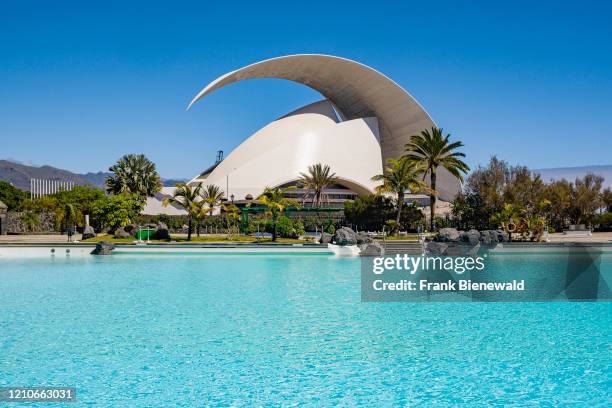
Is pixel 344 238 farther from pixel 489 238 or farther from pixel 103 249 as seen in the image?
pixel 103 249

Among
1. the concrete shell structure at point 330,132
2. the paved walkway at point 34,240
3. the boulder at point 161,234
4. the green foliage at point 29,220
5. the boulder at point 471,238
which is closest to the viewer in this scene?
the boulder at point 471,238

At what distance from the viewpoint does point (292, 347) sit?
862 cm

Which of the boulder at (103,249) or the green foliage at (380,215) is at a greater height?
the green foliage at (380,215)

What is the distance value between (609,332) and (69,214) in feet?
106

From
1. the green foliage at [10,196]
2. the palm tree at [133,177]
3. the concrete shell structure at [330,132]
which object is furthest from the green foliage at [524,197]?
the green foliage at [10,196]

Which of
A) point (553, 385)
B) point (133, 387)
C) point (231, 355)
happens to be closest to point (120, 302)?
point (231, 355)

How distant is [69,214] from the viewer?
36.0m

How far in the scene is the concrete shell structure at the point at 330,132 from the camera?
47094mm

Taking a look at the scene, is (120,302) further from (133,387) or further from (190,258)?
(190,258)

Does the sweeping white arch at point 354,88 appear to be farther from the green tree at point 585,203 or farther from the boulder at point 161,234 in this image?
the boulder at point 161,234

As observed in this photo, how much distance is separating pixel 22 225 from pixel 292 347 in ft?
110

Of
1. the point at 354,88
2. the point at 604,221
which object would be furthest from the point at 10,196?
the point at 604,221

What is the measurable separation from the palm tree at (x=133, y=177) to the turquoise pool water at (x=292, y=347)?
30776 millimetres

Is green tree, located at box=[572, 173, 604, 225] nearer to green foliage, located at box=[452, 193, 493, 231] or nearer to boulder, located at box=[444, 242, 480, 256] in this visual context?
green foliage, located at box=[452, 193, 493, 231]
